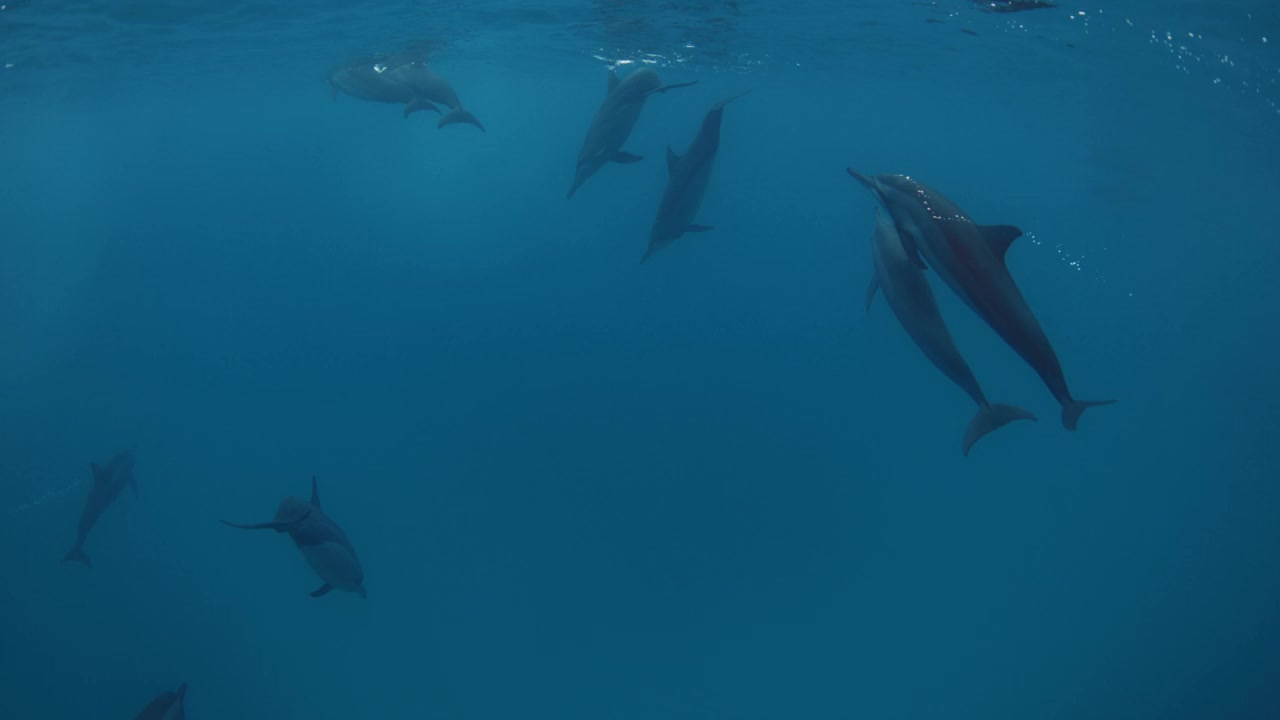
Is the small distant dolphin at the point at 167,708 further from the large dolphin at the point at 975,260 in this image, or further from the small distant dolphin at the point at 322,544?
the large dolphin at the point at 975,260

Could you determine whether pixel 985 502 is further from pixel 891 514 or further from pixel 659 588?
pixel 659 588

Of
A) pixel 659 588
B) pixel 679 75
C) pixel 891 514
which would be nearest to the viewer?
pixel 659 588


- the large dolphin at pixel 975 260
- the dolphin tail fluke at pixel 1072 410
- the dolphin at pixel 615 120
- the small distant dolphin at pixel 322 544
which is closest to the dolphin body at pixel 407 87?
the dolphin at pixel 615 120

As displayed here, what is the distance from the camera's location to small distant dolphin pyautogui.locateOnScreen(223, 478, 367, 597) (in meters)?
5.85

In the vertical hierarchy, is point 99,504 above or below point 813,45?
below

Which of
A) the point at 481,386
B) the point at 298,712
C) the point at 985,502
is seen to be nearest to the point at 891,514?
the point at 985,502

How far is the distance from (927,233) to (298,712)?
15.5m

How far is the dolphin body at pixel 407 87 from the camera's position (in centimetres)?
875

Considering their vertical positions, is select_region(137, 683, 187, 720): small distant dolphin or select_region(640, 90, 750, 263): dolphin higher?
select_region(640, 90, 750, 263): dolphin

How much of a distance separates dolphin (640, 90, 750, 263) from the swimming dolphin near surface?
8.78 ft

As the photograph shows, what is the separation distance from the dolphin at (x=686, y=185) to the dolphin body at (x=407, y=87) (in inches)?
112

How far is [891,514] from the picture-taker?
20.0 metres

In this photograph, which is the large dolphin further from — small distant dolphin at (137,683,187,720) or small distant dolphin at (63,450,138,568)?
small distant dolphin at (63,450,138,568)

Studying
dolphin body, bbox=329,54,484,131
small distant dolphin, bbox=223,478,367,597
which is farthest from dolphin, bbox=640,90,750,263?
small distant dolphin, bbox=223,478,367,597
